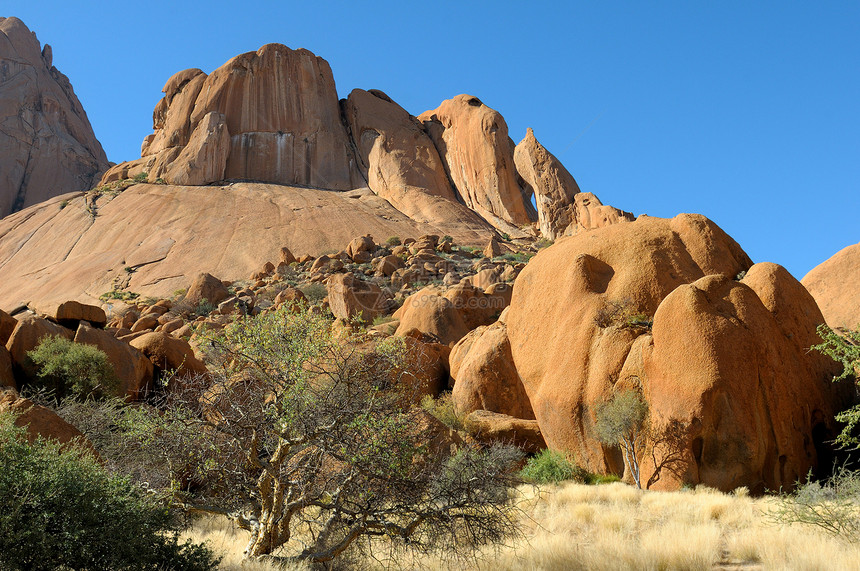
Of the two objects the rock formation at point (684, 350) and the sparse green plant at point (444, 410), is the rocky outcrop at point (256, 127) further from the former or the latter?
the rock formation at point (684, 350)

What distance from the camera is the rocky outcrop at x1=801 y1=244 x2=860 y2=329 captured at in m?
15.7

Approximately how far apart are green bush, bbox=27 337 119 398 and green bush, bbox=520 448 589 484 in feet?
42.2

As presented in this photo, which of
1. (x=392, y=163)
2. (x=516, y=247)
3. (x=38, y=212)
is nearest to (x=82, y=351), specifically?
(x=516, y=247)

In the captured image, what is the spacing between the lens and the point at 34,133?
81188 millimetres

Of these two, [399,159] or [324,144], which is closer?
[399,159]

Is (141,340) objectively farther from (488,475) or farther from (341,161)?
(341,161)

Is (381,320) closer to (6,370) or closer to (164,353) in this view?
(164,353)

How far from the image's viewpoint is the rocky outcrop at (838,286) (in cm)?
1572

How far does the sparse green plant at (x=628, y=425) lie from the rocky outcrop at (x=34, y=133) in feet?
269

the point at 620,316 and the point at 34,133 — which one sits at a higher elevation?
the point at 34,133

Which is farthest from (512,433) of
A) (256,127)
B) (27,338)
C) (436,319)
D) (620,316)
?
(256,127)

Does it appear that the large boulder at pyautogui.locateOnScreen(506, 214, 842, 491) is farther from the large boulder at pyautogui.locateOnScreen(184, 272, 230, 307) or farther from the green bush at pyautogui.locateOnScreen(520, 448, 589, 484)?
the large boulder at pyautogui.locateOnScreen(184, 272, 230, 307)

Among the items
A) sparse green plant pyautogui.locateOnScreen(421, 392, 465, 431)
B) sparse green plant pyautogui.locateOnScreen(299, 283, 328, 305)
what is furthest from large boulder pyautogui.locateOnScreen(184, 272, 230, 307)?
sparse green plant pyautogui.locateOnScreen(421, 392, 465, 431)

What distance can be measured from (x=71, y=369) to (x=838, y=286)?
21735mm
